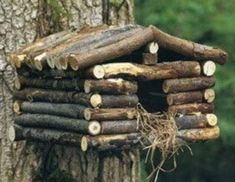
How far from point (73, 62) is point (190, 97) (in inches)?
22.4

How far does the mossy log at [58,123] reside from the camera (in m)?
3.74

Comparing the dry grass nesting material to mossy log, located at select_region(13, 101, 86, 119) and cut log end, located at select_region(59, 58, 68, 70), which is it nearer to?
Result: mossy log, located at select_region(13, 101, 86, 119)

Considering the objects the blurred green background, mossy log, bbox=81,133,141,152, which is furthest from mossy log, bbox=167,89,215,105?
the blurred green background

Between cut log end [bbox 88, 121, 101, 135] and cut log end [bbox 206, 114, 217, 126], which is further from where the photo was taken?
cut log end [bbox 206, 114, 217, 126]

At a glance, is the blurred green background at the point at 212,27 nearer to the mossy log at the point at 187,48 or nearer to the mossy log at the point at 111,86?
the mossy log at the point at 187,48

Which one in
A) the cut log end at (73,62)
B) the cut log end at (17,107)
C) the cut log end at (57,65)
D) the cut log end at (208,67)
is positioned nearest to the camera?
the cut log end at (73,62)

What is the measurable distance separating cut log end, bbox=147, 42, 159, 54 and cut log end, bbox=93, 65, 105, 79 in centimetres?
23

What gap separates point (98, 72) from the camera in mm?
3740

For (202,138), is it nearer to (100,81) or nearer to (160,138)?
(160,138)

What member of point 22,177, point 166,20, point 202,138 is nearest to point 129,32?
point 202,138

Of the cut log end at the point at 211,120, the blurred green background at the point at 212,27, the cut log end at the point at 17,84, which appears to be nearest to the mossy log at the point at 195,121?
the cut log end at the point at 211,120

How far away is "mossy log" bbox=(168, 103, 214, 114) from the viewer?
398 cm

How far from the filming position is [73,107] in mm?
3840

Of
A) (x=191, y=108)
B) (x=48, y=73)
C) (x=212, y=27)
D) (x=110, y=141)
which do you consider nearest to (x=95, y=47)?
(x=48, y=73)
